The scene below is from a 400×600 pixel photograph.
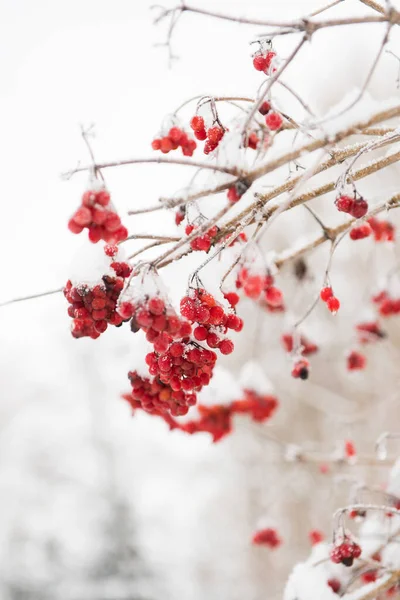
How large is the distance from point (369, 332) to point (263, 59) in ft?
8.46

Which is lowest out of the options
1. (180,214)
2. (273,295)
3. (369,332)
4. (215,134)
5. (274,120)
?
(273,295)

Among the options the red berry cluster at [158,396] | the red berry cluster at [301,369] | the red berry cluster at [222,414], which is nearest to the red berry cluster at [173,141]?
the red berry cluster at [158,396]

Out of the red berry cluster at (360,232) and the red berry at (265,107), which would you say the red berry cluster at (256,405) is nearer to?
the red berry cluster at (360,232)

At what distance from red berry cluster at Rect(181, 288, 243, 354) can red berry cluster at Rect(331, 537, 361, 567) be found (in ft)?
3.41

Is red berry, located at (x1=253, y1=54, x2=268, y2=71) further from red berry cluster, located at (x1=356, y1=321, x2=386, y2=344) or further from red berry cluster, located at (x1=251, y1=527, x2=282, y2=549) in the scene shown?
red berry cluster, located at (x1=251, y1=527, x2=282, y2=549)

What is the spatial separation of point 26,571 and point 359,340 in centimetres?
831

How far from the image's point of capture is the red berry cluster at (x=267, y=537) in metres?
3.98

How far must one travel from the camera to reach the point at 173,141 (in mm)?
1573

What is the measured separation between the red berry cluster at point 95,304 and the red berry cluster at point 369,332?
2.80 m

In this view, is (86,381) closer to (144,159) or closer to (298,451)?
(298,451)

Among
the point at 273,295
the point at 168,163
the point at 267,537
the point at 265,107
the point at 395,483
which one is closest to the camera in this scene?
the point at 168,163

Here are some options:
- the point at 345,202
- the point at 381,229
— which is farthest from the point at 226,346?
the point at 381,229

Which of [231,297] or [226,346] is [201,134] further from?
[226,346]

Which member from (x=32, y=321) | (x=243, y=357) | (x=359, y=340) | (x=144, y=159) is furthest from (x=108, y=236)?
(x=32, y=321)
